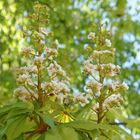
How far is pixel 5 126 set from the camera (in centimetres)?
116

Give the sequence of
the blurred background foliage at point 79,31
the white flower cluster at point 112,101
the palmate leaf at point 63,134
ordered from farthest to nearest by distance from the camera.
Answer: the blurred background foliage at point 79,31
the white flower cluster at point 112,101
the palmate leaf at point 63,134

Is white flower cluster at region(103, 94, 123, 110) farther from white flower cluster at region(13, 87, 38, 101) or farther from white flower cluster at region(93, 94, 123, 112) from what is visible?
white flower cluster at region(13, 87, 38, 101)

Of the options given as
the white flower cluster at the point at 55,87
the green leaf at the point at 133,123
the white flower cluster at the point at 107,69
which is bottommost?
the green leaf at the point at 133,123

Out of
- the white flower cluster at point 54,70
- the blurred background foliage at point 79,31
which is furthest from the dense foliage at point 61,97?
the blurred background foliage at point 79,31

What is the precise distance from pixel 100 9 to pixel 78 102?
3.95 m

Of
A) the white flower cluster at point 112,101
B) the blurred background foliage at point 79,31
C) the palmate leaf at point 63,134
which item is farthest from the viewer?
the blurred background foliage at point 79,31

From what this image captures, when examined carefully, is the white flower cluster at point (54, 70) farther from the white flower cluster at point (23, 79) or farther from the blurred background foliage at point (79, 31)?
the blurred background foliage at point (79, 31)

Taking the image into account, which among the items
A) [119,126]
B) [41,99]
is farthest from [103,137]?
[41,99]

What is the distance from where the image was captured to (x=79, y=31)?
189 inches

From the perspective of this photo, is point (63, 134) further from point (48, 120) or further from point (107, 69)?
point (107, 69)

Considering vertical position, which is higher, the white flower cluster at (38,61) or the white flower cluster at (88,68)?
the white flower cluster at (38,61)

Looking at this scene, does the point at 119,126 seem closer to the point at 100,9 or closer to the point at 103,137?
the point at 103,137

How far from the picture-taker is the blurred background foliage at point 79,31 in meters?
3.70

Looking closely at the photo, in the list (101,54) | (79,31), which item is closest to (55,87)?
(101,54)
